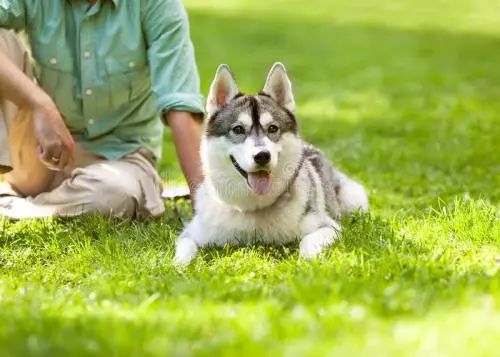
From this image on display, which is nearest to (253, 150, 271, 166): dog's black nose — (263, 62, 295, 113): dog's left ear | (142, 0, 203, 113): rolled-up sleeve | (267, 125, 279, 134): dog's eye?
(267, 125, 279, 134): dog's eye

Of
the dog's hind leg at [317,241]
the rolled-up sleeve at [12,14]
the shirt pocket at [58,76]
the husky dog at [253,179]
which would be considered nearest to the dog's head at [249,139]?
the husky dog at [253,179]

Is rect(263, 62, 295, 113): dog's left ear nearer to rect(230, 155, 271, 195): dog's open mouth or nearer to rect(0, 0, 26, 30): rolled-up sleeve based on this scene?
rect(230, 155, 271, 195): dog's open mouth

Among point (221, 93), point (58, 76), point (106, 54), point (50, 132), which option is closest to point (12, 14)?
point (58, 76)

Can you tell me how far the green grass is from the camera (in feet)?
9.80

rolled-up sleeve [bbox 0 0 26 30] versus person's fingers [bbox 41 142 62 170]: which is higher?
rolled-up sleeve [bbox 0 0 26 30]

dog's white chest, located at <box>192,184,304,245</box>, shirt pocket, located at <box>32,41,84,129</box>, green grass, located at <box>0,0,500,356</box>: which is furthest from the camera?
shirt pocket, located at <box>32,41,84,129</box>

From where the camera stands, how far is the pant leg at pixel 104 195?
17.9 ft

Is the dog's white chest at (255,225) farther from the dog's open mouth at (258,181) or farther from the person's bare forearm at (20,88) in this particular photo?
the person's bare forearm at (20,88)

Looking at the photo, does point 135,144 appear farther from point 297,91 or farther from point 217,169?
point 297,91

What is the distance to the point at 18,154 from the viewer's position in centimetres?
579

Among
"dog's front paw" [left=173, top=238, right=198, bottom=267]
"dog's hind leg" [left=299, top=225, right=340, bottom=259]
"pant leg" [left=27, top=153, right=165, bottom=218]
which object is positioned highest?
"dog's hind leg" [left=299, top=225, right=340, bottom=259]

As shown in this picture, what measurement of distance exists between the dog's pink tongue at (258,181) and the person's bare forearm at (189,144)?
0.70 meters

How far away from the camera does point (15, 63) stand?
17.8 ft

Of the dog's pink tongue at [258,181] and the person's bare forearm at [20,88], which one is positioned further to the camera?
the person's bare forearm at [20,88]
